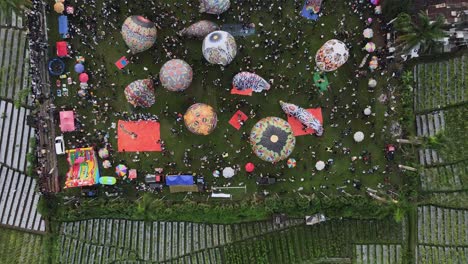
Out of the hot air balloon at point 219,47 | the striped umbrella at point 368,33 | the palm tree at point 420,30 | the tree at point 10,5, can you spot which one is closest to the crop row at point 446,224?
the palm tree at point 420,30

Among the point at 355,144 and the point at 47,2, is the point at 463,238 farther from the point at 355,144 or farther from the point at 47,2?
the point at 47,2

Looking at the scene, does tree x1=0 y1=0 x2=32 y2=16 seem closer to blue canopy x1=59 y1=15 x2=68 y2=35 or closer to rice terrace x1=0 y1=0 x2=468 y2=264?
blue canopy x1=59 y1=15 x2=68 y2=35

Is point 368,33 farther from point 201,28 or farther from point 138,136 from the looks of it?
point 138,136

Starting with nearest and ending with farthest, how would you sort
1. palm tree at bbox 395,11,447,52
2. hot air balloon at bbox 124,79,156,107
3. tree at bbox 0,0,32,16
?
tree at bbox 0,0,32,16, palm tree at bbox 395,11,447,52, hot air balloon at bbox 124,79,156,107

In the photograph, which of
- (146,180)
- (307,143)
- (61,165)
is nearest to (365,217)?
(307,143)

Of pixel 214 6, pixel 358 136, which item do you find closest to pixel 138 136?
pixel 214 6

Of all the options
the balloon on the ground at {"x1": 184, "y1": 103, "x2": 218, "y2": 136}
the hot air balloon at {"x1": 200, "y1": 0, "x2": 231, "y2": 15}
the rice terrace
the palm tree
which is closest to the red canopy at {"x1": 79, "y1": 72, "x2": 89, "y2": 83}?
the rice terrace
